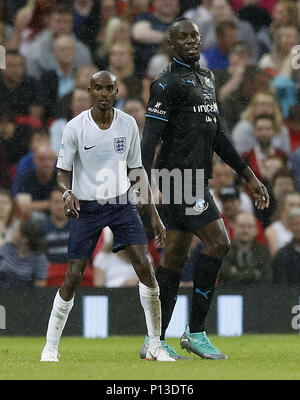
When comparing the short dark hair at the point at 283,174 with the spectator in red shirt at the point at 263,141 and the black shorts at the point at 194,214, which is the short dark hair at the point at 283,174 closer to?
the spectator in red shirt at the point at 263,141

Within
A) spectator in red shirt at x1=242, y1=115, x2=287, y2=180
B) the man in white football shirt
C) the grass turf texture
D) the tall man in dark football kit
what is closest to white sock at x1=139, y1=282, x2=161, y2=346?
the man in white football shirt

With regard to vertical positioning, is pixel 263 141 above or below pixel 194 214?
above

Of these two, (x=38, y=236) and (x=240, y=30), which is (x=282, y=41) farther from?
(x=38, y=236)

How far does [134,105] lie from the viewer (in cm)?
1130

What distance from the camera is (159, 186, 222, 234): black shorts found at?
24.6 ft

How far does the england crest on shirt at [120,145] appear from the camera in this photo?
286 inches

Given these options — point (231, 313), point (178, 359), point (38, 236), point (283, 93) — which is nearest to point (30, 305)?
point (38, 236)

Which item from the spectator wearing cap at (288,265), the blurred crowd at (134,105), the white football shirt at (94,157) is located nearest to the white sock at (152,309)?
the white football shirt at (94,157)

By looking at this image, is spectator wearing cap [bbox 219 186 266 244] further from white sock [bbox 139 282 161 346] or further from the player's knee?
white sock [bbox 139 282 161 346]

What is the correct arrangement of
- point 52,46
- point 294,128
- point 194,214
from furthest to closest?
point 52,46
point 294,128
point 194,214

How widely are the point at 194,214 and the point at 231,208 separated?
3387 millimetres
